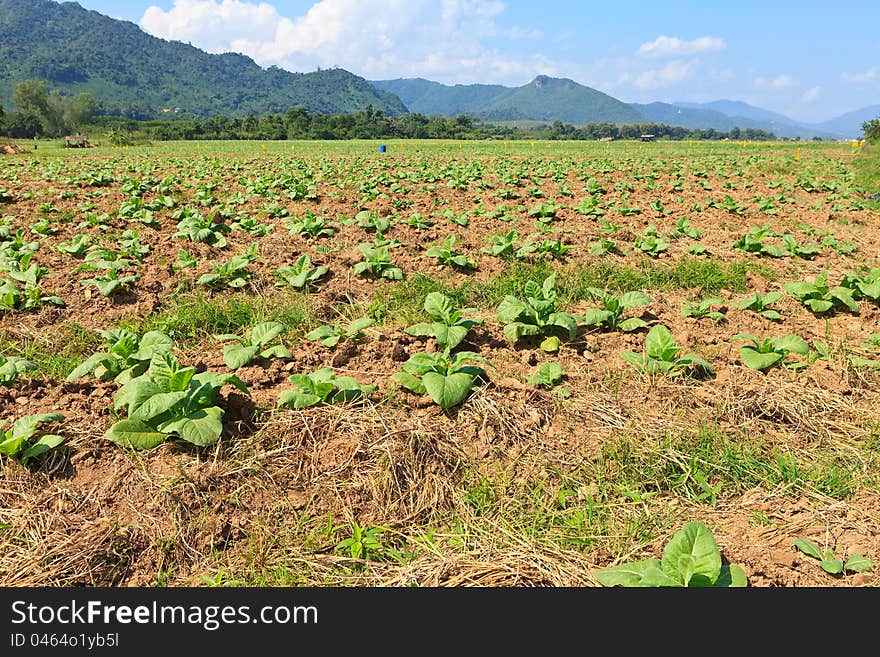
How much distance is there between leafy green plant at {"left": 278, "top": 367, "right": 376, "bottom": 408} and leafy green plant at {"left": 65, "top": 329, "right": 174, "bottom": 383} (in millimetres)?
966

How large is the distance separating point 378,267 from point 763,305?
4.38 metres

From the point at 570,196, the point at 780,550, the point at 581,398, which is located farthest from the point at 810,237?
the point at 780,550

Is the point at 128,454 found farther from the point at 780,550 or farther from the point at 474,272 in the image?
the point at 474,272

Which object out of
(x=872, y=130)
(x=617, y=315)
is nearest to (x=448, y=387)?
(x=617, y=315)

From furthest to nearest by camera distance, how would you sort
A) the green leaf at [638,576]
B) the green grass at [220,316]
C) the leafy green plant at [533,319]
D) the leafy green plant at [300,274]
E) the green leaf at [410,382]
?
the leafy green plant at [300,274]
the green grass at [220,316]
the leafy green plant at [533,319]
the green leaf at [410,382]
the green leaf at [638,576]

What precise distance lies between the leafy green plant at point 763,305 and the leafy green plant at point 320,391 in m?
4.12

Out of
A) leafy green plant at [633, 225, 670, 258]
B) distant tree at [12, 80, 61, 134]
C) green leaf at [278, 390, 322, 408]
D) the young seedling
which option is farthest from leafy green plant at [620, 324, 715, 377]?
distant tree at [12, 80, 61, 134]

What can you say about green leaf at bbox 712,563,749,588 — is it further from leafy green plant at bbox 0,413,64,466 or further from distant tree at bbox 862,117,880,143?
distant tree at bbox 862,117,880,143

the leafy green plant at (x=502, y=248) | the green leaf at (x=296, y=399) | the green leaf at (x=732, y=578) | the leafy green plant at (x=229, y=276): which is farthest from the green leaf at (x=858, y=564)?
the leafy green plant at (x=229, y=276)

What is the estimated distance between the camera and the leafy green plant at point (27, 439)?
2754 millimetres

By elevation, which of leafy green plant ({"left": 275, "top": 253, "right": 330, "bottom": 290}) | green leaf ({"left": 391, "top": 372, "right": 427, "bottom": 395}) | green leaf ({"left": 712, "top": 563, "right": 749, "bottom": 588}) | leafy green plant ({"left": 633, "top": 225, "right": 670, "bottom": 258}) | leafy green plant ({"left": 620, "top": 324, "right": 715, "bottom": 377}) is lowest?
green leaf ({"left": 712, "top": 563, "right": 749, "bottom": 588})

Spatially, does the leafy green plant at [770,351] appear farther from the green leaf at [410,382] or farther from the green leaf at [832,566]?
the green leaf at [410,382]

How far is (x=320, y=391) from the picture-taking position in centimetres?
332

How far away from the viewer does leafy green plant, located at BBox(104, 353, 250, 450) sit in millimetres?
2818
